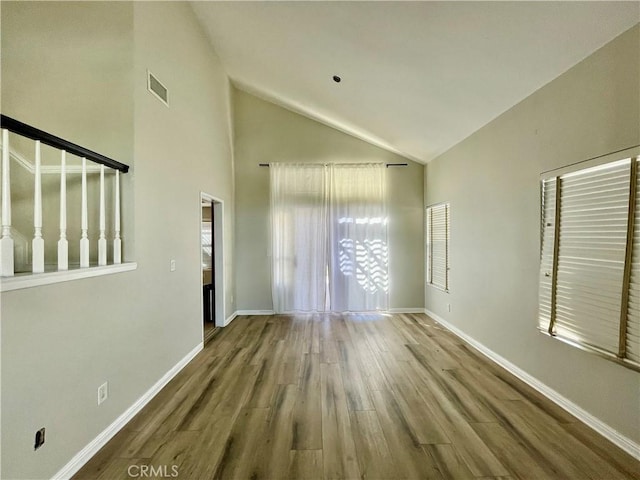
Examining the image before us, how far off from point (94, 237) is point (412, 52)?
10.5 feet

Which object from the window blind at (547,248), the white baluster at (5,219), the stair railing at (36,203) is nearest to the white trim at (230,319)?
the stair railing at (36,203)

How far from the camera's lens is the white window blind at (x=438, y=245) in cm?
448

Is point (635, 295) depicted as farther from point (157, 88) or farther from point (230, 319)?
point (230, 319)

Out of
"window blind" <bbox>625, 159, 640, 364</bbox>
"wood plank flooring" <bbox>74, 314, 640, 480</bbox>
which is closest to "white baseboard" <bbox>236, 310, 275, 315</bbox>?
"wood plank flooring" <bbox>74, 314, 640, 480</bbox>

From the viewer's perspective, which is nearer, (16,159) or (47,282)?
(47,282)

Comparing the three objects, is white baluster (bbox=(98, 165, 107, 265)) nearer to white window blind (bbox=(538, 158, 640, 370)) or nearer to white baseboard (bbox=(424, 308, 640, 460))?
white window blind (bbox=(538, 158, 640, 370))

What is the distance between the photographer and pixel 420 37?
237cm

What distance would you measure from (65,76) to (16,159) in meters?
0.76

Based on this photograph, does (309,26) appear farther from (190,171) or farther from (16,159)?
(16,159)

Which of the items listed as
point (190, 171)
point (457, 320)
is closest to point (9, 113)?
point (190, 171)

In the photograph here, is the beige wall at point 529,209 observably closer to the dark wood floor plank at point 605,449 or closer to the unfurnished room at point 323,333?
the unfurnished room at point 323,333

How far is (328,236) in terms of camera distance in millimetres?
5020

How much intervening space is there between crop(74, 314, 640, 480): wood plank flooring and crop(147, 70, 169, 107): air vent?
Result: 8.88ft

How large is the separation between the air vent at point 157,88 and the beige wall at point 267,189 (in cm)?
242
